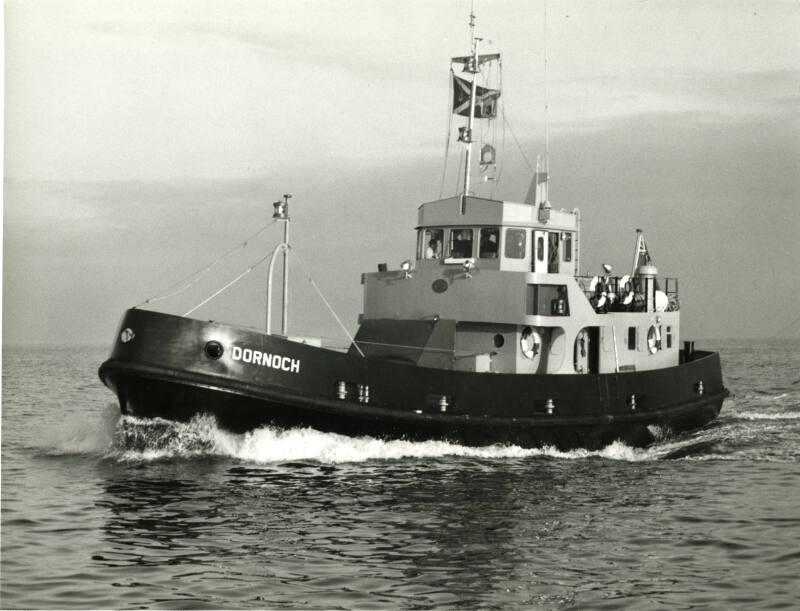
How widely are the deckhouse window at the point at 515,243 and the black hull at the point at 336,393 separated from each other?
2009mm

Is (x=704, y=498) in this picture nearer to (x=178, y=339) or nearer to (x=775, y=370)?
(x=178, y=339)

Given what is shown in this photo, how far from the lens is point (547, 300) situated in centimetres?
1538

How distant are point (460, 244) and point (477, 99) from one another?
221 cm

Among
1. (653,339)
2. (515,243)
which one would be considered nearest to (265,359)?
(515,243)

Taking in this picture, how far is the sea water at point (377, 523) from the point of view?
325 inches

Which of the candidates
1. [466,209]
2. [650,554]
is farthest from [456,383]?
[650,554]

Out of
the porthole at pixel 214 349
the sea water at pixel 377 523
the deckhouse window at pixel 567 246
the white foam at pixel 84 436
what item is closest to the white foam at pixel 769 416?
the sea water at pixel 377 523

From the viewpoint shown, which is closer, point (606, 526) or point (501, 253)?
point (606, 526)

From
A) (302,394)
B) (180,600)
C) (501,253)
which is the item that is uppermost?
(501,253)

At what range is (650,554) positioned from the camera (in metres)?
9.40

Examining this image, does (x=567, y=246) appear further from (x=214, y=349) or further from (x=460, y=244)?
(x=214, y=349)

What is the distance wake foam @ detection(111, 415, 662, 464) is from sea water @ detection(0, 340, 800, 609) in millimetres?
23

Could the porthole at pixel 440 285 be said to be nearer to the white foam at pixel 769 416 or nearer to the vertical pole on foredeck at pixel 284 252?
the vertical pole on foredeck at pixel 284 252

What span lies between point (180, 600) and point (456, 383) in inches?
250
